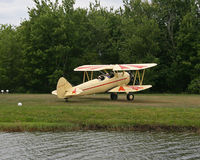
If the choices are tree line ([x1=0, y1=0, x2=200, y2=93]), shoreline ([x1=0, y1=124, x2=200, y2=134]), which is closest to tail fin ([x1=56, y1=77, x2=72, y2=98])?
shoreline ([x1=0, y1=124, x2=200, y2=134])

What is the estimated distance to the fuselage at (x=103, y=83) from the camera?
2623cm

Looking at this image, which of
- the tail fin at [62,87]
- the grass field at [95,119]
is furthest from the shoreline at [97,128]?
the tail fin at [62,87]

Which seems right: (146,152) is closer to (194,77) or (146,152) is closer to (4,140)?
(4,140)

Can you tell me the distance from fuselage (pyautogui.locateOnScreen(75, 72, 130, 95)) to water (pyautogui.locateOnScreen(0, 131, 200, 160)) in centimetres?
1120

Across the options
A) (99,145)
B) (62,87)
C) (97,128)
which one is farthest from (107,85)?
(99,145)

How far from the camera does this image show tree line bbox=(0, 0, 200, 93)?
156ft

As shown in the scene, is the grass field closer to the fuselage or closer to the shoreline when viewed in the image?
the shoreline

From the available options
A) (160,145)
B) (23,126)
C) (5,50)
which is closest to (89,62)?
(5,50)

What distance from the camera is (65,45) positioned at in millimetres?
49469

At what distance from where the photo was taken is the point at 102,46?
54281 mm

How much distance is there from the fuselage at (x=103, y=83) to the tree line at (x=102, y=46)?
1844cm

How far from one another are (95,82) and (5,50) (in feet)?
87.4

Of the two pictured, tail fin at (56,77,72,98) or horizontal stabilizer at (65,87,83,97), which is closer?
tail fin at (56,77,72,98)

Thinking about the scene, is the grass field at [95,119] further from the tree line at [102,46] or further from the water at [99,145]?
the tree line at [102,46]
